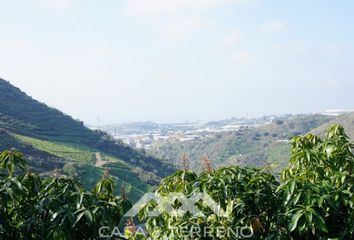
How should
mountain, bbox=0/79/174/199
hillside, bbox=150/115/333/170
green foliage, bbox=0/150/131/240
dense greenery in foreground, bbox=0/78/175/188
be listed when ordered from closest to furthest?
green foliage, bbox=0/150/131/240
mountain, bbox=0/79/174/199
dense greenery in foreground, bbox=0/78/175/188
hillside, bbox=150/115/333/170


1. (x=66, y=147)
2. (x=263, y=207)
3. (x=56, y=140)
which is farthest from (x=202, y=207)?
(x=56, y=140)

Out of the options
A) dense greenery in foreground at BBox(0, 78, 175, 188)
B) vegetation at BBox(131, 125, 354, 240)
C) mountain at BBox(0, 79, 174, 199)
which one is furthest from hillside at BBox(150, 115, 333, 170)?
vegetation at BBox(131, 125, 354, 240)

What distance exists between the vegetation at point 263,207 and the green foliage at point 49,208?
386mm

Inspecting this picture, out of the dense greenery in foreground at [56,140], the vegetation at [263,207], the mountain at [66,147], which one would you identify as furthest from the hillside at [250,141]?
the vegetation at [263,207]

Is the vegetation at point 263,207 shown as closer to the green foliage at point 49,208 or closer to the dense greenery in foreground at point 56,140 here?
the green foliage at point 49,208

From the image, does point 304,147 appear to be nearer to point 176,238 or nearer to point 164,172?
point 176,238

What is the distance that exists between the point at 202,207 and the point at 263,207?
0.39 metres

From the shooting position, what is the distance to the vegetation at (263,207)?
8.77ft

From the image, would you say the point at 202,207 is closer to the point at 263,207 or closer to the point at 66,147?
the point at 263,207

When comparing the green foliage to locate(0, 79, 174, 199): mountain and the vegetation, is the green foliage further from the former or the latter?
locate(0, 79, 174, 199): mountain

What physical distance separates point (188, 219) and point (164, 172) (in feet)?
178

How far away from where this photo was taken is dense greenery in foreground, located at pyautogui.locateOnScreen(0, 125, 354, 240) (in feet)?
8.64

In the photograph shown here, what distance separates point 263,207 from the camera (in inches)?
114

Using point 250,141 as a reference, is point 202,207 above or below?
above
